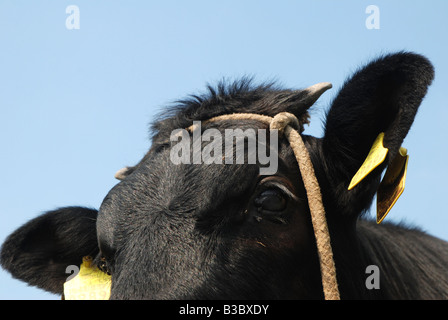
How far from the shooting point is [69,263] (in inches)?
196

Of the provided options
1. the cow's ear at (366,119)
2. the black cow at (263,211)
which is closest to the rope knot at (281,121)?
the black cow at (263,211)

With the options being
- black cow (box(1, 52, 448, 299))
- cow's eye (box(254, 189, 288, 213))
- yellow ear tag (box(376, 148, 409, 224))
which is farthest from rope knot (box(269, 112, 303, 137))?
yellow ear tag (box(376, 148, 409, 224))

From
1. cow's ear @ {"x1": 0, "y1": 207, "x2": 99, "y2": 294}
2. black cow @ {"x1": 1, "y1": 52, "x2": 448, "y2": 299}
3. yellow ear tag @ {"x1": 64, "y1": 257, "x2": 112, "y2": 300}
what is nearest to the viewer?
black cow @ {"x1": 1, "y1": 52, "x2": 448, "y2": 299}

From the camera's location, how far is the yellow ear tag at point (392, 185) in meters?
3.60

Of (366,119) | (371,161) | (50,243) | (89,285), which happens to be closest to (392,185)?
(371,161)

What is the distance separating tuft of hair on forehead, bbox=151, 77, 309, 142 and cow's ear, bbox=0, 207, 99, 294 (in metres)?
0.93

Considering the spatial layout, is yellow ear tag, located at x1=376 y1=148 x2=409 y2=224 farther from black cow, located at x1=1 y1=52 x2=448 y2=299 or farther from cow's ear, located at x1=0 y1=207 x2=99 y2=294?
cow's ear, located at x1=0 y1=207 x2=99 y2=294

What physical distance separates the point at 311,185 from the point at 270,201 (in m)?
0.31

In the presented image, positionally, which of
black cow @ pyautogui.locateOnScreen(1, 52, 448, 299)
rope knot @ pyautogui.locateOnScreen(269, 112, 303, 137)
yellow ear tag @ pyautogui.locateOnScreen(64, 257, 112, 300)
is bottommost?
yellow ear tag @ pyautogui.locateOnScreen(64, 257, 112, 300)

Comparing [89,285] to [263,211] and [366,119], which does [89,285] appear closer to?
[263,211]

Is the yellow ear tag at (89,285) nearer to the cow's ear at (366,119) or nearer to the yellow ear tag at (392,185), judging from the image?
the cow's ear at (366,119)

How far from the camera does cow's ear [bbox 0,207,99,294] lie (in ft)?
15.8

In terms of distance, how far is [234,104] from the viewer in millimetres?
4180
